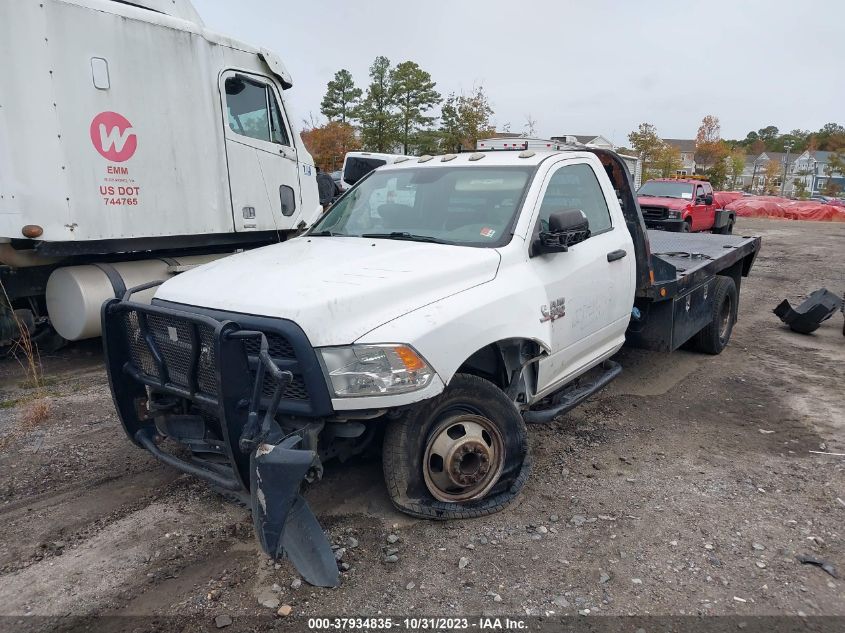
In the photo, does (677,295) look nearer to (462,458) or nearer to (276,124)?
(462,458)

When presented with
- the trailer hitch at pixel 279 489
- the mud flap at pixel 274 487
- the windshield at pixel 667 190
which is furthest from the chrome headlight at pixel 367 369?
the windshield at pixel 667 190

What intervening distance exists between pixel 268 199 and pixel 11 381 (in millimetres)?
3365

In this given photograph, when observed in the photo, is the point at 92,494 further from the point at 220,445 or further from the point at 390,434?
the point at 390,434

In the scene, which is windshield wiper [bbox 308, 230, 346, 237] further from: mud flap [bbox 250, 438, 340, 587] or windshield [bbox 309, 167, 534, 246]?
mud flap [bbox 250, 438, 340, 587]

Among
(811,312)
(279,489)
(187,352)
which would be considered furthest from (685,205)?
(279,489)


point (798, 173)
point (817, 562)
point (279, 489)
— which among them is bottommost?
point (798, 173)

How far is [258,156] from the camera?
770 cm

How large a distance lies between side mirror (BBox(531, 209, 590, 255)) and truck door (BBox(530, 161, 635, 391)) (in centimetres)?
9

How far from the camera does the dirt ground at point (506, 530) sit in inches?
117

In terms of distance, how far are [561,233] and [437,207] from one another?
0.88 m

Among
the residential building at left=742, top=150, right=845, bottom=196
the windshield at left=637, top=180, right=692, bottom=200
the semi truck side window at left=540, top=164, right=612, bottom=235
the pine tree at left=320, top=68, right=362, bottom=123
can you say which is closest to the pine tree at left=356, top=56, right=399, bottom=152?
the pine tree at left=320, top=68, right=362, bottom=123

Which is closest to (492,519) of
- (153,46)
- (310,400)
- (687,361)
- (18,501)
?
(310,400)

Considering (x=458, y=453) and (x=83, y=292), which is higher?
(x=83, y=292)

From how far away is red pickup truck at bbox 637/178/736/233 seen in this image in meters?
17.7
